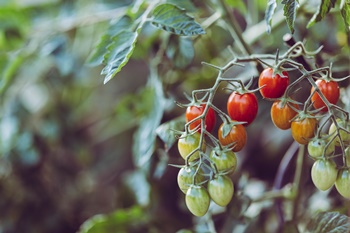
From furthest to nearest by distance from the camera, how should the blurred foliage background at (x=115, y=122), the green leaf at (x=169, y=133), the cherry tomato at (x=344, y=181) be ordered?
the blurred foliage background at (x=115, y=122)
the green leaf at (x=169, y=133)
the cherry tomato at (x=344, y=181)

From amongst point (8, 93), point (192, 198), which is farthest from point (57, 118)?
point (192, 198)

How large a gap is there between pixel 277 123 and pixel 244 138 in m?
0.04

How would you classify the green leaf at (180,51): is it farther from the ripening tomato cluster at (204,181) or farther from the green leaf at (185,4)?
the ripening tomato cluster at (204,181)

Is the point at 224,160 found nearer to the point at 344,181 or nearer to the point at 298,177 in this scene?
the point at 344,181

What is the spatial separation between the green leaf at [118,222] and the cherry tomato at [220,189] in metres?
0.33

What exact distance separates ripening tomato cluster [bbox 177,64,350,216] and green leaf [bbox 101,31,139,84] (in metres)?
0.09

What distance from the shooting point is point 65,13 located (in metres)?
1.16

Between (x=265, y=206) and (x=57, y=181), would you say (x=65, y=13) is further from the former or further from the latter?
(x=265, y=206)

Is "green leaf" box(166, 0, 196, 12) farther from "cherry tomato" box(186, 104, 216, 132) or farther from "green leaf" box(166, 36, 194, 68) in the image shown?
"cherry tomato" box(186, 104, 216, 132)

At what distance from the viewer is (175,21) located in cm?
68

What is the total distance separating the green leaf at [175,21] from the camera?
65 cm

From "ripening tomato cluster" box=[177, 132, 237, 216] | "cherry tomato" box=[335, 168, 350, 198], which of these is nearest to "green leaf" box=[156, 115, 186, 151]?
"ripening tomato cluster" box=[177, 132, 237, 216]

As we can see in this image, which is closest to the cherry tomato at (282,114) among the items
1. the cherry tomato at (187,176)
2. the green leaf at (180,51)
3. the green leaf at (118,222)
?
the cherry tomato at (187,176)

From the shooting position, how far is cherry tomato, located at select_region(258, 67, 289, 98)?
59cm
